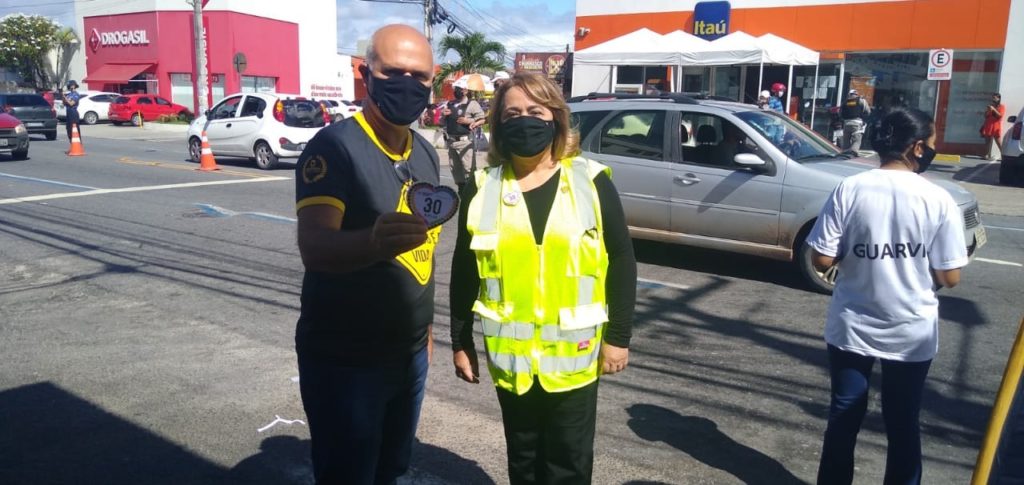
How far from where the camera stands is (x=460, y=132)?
10.9m

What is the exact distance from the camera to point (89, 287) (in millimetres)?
6980

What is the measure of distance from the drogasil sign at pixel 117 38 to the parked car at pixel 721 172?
1630 inches

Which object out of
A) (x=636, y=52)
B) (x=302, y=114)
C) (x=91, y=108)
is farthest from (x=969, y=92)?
(x=91, y=108)

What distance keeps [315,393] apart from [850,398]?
2.07m

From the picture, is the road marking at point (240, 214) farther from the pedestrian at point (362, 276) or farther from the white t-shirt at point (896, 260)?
the white t-shirt at point (896, 260)

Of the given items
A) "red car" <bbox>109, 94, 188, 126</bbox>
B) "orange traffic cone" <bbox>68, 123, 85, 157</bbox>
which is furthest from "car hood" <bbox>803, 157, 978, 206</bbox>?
"red car" <bbox>109, 94, 188, 126</bbox>

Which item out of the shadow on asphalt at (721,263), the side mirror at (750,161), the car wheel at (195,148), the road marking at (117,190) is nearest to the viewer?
the side mirror at (750,161)

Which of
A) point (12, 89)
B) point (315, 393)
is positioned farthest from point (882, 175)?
point (12, 89)

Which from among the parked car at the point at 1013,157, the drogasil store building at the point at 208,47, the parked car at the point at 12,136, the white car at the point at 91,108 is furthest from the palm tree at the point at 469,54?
the parked car at the point at 1013,157

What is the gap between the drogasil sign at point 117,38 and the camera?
42.9 metres

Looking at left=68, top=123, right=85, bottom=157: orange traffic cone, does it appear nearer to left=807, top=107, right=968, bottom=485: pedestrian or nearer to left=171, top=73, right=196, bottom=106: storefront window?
left=807, top=107, right=968, bottom=485: pedestrian

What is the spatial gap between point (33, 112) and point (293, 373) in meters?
25.0

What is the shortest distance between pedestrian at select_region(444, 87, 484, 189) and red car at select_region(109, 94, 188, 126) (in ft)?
92.2

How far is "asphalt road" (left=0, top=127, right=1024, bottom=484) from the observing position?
3814 millimetres
